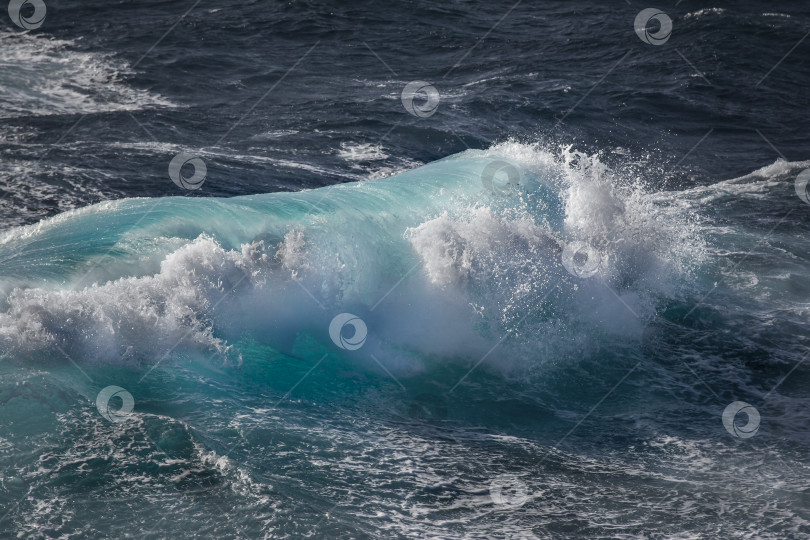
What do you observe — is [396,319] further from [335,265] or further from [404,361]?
[335,265]

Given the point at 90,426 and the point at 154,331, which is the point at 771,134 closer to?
the point at 154,331

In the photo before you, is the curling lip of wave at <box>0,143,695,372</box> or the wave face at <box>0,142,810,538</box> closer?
the wave face at <box>0,142,810,538</box>

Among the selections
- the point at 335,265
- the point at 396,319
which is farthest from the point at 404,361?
the point at 335,265

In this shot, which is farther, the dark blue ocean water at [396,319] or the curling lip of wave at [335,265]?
the curling lip of wave at [335,265]

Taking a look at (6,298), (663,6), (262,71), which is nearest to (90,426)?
(6,298)

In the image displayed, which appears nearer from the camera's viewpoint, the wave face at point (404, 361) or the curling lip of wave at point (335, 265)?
the wave face at point (404, 361)
